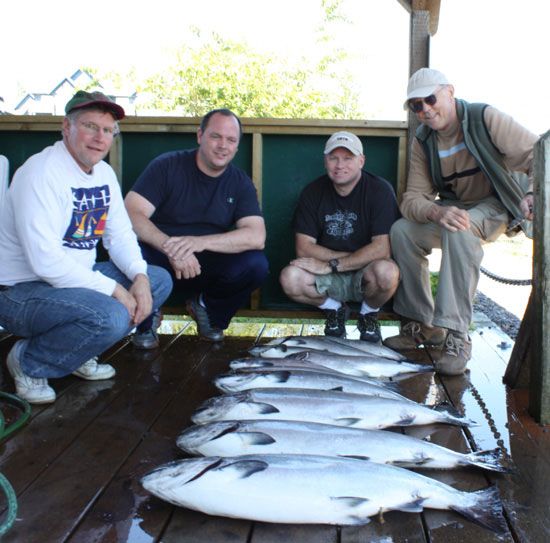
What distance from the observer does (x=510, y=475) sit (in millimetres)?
2592

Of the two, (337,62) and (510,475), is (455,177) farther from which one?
(337,62)

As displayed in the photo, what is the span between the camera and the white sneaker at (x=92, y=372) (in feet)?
12.3

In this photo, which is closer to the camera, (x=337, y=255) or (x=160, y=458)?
(x=160, y=458)

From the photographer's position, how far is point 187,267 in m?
4.29

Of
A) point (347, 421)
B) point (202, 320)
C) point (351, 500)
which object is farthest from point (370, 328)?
point (351, 500)

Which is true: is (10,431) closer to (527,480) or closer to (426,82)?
(527,480)

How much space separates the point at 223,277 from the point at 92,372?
4.02 feet

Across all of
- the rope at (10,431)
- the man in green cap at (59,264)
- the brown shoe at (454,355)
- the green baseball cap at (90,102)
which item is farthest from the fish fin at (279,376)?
the green baseball cap at (90,102)

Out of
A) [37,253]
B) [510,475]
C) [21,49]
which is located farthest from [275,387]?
[21,49]

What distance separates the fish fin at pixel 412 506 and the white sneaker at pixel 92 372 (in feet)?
7.01

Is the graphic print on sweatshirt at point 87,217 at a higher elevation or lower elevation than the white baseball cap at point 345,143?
lower

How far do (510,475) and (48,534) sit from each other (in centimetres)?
180

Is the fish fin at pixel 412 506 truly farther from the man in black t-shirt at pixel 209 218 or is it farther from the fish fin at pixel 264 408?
the man in black t-shirt at pixel 209 218

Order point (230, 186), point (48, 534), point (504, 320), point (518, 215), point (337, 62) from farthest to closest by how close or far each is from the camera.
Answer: point (337, 62) < point (504, 320) < point (230, 186) < point (518, 215) < point (48, 534)
